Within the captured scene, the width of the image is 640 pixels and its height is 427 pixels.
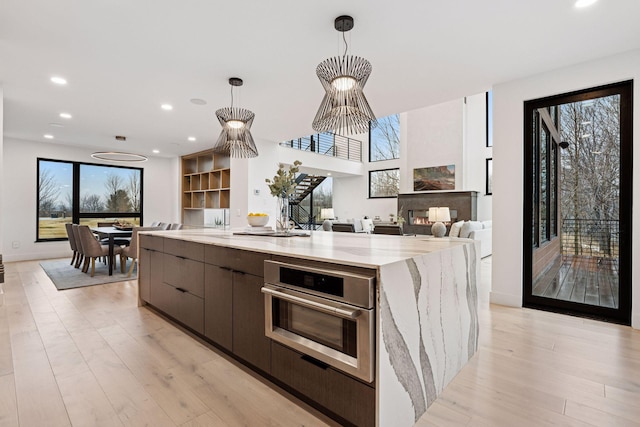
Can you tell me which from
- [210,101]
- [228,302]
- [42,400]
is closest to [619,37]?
[228,302]

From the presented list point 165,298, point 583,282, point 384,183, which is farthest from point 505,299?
point 384,183

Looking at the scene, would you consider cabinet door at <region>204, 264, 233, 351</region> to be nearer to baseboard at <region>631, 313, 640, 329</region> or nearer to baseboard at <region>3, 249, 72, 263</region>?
baseboard at <region>631, 313, 640, 329</region>

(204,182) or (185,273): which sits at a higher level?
(204,182)

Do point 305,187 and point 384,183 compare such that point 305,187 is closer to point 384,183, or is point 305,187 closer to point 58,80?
point 384,183

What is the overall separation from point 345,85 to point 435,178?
298 inches

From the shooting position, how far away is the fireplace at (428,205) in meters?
8.47

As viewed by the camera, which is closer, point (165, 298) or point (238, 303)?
point (238, 303)

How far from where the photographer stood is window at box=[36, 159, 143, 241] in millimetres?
6719

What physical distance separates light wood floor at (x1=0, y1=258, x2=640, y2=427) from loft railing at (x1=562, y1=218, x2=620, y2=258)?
69 cm

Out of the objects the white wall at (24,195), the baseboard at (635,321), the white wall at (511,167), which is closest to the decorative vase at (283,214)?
the white wall at (511,167)

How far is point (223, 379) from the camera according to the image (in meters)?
1.92

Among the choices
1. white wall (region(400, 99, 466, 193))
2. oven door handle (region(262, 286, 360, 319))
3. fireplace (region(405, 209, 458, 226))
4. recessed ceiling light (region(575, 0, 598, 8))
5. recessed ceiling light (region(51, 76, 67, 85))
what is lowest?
oven door handle (region(262, 286, 360, 319))

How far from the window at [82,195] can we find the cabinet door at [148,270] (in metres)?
5.13

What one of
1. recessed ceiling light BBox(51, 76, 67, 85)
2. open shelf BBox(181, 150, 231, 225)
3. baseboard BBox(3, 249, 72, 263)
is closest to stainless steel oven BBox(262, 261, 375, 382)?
recessed ceiling light BBox(51, 76, 67, 85)
